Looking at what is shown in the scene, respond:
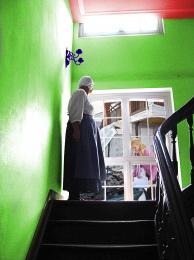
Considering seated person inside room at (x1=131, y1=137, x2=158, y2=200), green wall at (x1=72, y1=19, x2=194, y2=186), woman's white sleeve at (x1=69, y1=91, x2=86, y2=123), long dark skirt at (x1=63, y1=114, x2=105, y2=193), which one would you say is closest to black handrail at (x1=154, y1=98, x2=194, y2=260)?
long dark skirt at (x1=63, y1=114, x2=105, y2=193)

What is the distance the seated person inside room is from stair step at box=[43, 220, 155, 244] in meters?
1.69

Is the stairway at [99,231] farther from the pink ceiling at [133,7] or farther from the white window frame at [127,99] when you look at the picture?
the pink ceiling at [133,7]

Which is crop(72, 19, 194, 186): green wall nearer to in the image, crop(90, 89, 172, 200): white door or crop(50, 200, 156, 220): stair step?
crop(90, 89, 172, 200): white door

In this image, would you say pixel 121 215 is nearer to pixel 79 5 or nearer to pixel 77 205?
pixel 77 205

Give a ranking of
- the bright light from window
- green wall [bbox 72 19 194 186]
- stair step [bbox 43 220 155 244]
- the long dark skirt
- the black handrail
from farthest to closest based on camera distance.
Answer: the bright light from window → green wall [bbox 72 19 194 186] → the long dark skirt → stair step [bbox 43 220 155 244] → the black handrail

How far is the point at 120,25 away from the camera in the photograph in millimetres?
4711

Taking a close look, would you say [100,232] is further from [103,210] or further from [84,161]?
[84,161]

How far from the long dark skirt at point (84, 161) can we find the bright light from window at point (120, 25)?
2.03m

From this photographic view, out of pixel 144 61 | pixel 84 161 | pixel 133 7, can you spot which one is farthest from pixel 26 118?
pixel 133 7

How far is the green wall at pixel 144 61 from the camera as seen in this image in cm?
430

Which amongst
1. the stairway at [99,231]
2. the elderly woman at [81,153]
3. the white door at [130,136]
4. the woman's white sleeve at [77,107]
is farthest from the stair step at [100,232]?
the white door at [130,136]

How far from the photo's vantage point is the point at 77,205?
267cm

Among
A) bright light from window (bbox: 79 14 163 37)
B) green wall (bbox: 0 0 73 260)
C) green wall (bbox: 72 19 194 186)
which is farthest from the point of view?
bright light from window (bbox: 79 14 163 37)

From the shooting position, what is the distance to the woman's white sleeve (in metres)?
3.07
